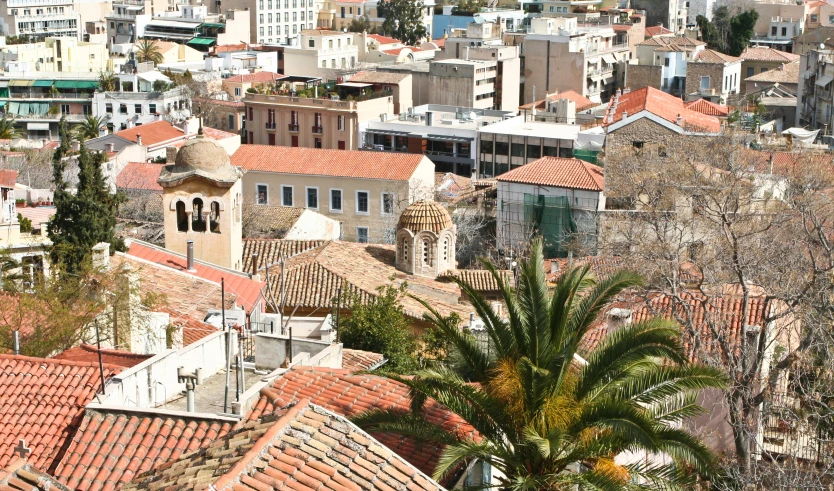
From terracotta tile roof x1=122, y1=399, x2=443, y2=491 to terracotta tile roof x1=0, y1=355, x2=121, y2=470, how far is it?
10.7 ft

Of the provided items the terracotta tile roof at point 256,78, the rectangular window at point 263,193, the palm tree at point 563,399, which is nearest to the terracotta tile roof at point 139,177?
the rectangular window at point 263,193

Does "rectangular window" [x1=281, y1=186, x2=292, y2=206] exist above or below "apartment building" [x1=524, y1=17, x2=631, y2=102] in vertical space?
below

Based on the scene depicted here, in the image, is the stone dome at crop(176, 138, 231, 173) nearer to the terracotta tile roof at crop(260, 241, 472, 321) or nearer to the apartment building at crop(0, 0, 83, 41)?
the terracotta tile roof at crop(260, 241, 472, 321)

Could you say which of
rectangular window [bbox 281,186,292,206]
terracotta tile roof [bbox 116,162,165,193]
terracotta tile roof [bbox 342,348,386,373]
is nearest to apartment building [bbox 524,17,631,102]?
rectangular window [bbox 281,186,292,206]

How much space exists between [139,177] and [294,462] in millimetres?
43903

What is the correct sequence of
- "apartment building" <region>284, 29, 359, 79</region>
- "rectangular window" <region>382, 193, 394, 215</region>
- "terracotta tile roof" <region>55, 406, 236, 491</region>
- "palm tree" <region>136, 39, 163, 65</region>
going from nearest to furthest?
1. "terracotta tile roof" <region>55, 406, 236, 491</region>
2. "rectangular window" <region>382, 193, 394, 215</region>
3. "apartment building" <region>284, 29, 359, 79</region>
4. "palm tree" <region>136, 39, 163, 65</region>

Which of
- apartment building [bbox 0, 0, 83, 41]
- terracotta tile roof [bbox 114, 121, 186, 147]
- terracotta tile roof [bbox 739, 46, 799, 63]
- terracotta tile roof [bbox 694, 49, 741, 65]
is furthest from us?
apartment building [bbox 0, 0, 83, 41]

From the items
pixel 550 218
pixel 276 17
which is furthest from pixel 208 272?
pixel 276 17

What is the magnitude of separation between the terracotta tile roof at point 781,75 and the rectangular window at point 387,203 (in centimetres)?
3979

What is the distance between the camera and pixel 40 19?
127625 millimetres

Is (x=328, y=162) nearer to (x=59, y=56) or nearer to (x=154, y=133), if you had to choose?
(x=154, y=133)

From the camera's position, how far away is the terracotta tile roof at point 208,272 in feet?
92.1

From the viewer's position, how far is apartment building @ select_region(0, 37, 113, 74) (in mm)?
98625

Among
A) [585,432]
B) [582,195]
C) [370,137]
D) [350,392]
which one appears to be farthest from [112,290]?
[370,137]
